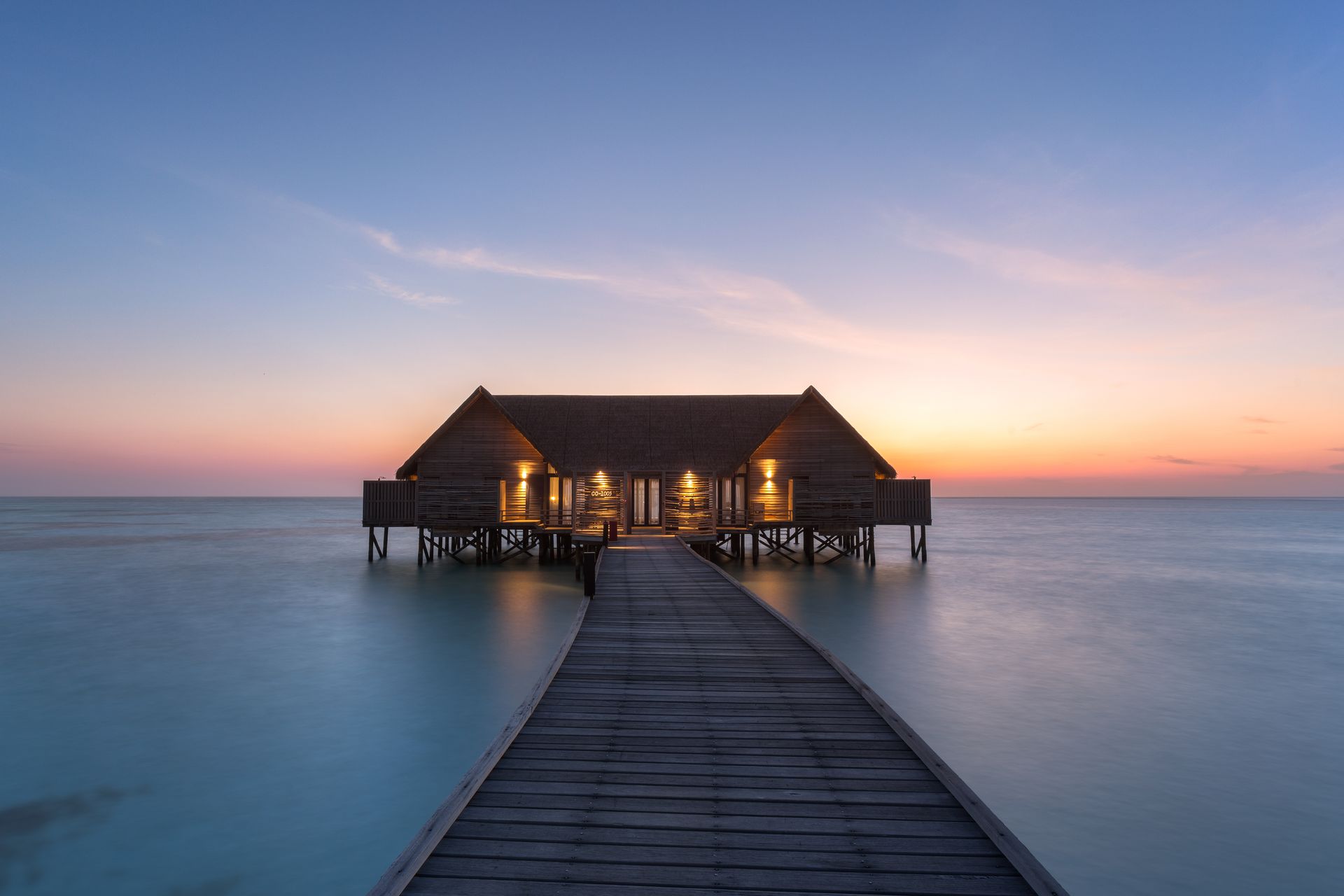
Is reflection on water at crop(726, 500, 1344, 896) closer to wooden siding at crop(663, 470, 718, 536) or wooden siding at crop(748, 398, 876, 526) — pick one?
wooden siding at crop(748, 398, 876, 526)


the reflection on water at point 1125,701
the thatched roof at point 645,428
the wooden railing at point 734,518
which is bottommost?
the reflection on water at point 1125,701

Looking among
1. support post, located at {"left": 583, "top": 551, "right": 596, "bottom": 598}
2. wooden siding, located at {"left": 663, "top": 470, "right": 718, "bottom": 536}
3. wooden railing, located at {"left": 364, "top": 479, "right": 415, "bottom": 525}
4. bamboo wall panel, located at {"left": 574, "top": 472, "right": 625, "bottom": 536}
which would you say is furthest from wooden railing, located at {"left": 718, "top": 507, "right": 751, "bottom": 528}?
support post, located at {"left": 583, "top": 551, "right": 596, "bottom": 598}

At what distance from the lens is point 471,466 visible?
28.2 meters

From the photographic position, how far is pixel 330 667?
1572cm

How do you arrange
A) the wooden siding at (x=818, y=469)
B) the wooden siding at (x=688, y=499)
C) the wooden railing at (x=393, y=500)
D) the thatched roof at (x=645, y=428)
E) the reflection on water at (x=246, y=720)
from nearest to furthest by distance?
the reflection on water at (x=246, y=720) < the thatched roof at (x=645, y=428) < the wooden siding at (x=688, y=499) < the wooden siding at (x=818, y=469) < the wooden railing at (x=393, y=500)

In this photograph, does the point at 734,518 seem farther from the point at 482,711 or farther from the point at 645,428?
the point at 482,711

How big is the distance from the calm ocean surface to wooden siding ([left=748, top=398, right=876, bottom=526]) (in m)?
2.66

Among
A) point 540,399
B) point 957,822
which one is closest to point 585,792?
point 957,822

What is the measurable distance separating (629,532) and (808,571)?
8.22 metres

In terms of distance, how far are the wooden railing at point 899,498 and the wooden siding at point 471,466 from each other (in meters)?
15.0

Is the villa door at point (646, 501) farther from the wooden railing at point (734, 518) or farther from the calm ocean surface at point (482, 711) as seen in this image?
the calm ocean surface at point (482, 711)

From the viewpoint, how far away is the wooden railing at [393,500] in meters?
29.2

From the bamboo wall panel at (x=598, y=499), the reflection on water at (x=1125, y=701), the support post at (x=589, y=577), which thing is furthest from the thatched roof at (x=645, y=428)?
the support post at (x=589, y=577)

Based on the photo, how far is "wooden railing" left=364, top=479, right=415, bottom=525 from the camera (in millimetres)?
29172
